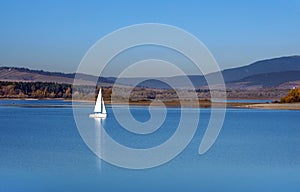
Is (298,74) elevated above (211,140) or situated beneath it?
elevated above

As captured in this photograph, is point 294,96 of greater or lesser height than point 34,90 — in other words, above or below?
below

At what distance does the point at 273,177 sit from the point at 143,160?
4591 millimetres

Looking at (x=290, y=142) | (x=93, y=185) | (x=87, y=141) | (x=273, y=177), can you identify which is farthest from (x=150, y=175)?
(x=290, y=142)

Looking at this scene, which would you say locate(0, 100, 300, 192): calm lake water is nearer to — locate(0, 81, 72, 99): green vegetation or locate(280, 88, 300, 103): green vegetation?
locate(280, 88, 300, 103): green vegetation

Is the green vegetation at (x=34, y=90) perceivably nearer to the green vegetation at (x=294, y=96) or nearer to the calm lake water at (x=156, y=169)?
the green vegetation at (x=294, y=96)

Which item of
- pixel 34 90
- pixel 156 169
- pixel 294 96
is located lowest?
pixel 156 169

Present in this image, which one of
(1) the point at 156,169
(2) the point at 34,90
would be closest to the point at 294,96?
(1) the point at 156,169

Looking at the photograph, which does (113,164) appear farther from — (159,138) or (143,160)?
(159,138)

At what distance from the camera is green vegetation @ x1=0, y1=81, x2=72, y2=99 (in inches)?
4437

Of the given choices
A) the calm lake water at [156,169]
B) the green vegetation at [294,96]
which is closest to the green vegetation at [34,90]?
the green vegetation at [294,96]

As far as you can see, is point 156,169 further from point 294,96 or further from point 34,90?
point 34,90

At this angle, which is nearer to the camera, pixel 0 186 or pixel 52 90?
pixel 0 186

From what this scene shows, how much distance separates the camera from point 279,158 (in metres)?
19.6

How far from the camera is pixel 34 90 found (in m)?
117
